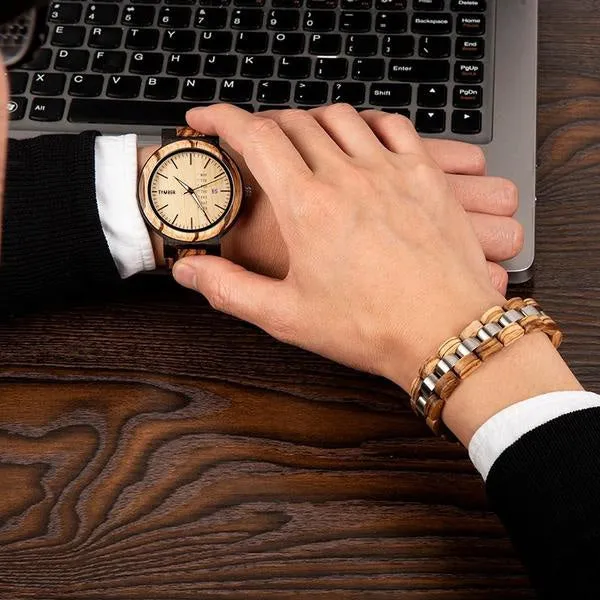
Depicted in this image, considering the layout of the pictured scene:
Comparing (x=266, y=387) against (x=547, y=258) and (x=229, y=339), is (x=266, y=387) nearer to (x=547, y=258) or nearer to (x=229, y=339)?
(x=229, y=339)

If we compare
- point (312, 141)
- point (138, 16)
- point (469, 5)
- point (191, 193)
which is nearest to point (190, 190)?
point (191, 193)

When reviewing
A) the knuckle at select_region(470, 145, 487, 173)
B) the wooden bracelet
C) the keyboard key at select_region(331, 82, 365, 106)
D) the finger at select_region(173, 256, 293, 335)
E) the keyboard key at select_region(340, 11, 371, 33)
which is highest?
the keyboard key at select_region(340, 11, 371, 33)

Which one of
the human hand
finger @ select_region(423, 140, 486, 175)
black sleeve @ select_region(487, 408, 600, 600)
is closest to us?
black sleeve @ select_region(487, 408, 600, 600)

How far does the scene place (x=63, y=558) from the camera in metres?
0.61

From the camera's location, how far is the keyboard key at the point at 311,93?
2.59 ft

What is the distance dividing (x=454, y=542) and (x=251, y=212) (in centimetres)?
32

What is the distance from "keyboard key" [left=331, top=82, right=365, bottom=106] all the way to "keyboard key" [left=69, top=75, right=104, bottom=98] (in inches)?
8.1

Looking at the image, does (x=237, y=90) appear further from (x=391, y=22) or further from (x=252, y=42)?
(x=391, y=22)

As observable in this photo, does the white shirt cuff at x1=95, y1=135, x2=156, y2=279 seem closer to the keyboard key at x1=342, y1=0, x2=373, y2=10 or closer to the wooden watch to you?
the wooden watch

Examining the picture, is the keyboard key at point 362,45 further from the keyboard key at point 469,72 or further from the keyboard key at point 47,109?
the keyboard key at point 47,109

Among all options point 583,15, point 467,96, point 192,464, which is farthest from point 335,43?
point 192,464

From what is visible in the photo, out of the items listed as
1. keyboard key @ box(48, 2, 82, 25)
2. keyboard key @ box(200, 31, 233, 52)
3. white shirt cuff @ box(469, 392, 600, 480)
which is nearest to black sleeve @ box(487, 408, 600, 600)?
white shirt cuff @ box(469, 392, 600, 480)

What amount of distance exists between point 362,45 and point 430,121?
99mm

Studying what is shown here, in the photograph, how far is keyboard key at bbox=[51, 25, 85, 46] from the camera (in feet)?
2.68
